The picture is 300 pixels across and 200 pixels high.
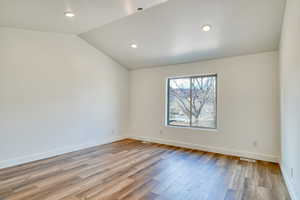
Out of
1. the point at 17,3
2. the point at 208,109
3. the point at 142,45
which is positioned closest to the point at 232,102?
the point at 208,109

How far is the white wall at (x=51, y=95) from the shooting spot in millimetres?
3113

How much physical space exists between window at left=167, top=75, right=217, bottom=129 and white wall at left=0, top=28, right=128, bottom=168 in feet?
5.81

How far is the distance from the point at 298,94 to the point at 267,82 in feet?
6.52

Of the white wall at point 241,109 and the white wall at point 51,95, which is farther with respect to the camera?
the white wall at point 241,109

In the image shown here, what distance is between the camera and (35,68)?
346 cm

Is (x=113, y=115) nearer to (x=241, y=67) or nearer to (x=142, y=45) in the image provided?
(x=142, y=45)

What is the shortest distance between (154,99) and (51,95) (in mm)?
2734

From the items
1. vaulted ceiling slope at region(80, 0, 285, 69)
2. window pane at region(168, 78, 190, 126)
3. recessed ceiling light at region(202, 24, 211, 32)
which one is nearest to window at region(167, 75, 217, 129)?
window pane at region(168, 78, 190, 126)

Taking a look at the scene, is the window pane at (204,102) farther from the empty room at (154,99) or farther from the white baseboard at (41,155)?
the white baseboard at (41,155)

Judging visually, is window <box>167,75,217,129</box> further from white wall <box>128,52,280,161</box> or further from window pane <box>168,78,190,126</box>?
white wall <box>128,52,280,161</box>

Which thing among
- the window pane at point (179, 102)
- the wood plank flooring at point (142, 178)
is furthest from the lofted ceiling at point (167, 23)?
the wood plank flooring at point (142, 178)

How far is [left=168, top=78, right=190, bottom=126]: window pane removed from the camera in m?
4.79

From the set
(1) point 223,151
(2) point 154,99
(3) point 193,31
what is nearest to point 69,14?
(3) point 193,31

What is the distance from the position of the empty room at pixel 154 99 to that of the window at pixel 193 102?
28mm
